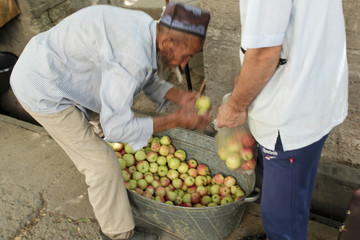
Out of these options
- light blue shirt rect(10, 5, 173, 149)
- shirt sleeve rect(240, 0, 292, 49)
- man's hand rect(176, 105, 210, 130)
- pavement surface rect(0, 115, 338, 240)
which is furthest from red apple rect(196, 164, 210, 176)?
shirt sleeve rect(240, 0, 292, 49)

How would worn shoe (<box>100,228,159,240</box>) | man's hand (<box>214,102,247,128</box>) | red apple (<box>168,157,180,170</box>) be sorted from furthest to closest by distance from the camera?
1. red apple (<box>168,157,180,170</box>)
2. worn shoe (<box>100,228,159,240</box>)
3. man's hand (<box>214,102,247,128</box>)

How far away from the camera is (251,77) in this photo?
1.61 metres

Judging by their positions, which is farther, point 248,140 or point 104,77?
point 248,140

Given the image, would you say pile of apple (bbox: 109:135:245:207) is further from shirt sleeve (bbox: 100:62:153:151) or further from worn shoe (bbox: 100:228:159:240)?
shirt sleeve (bbox: 100:62:153:151)

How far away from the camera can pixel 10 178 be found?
334cm

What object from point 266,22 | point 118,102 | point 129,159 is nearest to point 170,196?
point 129,159

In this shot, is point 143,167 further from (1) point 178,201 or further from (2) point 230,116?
(2) point 230,116

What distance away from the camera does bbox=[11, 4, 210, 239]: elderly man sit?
5.93ft

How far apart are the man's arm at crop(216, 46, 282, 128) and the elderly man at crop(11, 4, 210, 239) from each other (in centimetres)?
31

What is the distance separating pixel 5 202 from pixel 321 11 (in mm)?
2856

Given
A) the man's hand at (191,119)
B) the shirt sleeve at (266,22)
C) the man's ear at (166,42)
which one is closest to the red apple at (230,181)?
the man's hand at (191,119)

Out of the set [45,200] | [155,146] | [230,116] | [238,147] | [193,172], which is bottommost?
[45,200]

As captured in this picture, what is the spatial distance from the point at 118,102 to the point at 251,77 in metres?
0.66

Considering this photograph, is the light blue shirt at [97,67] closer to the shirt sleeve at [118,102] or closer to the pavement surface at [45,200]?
the shirt sleeve at [118,102]
